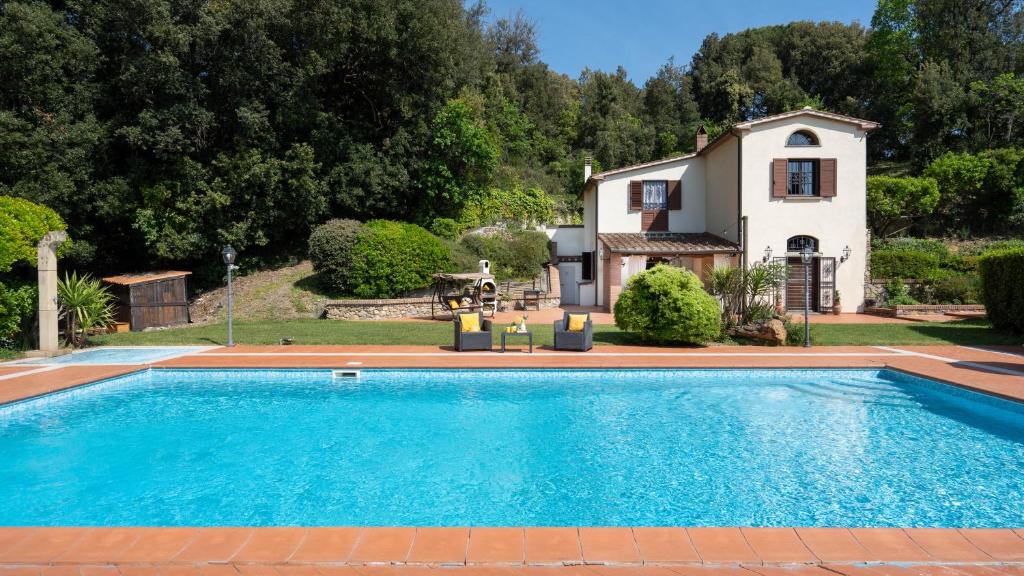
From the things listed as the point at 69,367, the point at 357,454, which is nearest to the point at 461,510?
the point at 357,454

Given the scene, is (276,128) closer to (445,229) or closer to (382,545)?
(445,229)

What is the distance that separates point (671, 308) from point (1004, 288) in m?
9.12

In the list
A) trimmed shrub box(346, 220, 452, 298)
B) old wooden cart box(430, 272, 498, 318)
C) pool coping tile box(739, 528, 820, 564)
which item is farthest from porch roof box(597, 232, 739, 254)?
pool coping tile box(739, 528, 820, 564)

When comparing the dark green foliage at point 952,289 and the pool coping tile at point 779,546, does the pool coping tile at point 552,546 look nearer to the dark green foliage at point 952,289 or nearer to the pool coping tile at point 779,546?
the pool coping tile at point 779,546

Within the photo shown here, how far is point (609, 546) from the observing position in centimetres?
346

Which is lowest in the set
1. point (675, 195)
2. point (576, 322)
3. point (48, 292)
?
point (576, 322)

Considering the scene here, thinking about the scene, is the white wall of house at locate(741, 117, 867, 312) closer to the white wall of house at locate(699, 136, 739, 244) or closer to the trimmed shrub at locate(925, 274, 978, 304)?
the white wall of house at locate(699, 136, 739, 244)

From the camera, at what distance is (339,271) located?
19859 mm

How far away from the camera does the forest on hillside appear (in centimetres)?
2133

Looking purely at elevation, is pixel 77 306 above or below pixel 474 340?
above

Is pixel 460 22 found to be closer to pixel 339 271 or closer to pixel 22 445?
pixel 339 271

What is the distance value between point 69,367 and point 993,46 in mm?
45318

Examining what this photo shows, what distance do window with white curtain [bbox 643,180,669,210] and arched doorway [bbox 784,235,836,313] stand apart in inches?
189

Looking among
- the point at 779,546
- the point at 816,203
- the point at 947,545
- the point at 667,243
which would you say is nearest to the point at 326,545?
the point at 779,546
